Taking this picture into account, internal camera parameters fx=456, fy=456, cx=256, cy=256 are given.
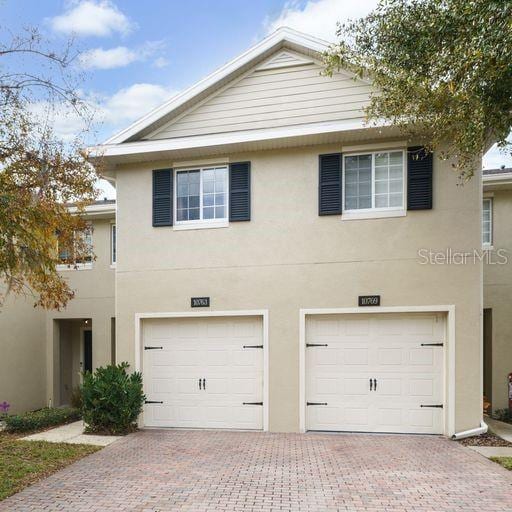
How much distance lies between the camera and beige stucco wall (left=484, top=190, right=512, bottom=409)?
12.1 metres

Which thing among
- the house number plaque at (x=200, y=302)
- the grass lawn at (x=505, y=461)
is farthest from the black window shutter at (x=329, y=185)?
the grass lawn at (x=505, y=461)

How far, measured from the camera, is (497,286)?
12266mm

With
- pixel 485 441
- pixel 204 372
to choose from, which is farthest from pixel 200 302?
pixel 485 441

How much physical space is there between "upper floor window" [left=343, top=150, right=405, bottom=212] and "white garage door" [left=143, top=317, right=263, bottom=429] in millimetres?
3393

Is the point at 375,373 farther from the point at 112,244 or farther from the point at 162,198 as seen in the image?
the point at 112,244

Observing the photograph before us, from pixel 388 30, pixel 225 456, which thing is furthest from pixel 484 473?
pixel 388 30

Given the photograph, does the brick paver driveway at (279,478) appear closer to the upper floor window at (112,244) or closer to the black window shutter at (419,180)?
the black window shutter at (419,180)

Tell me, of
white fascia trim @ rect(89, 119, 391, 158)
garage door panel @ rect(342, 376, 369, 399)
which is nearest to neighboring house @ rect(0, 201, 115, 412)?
white fascia trim @ rect(89, 119, 391, 158)

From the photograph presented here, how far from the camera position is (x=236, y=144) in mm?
9750

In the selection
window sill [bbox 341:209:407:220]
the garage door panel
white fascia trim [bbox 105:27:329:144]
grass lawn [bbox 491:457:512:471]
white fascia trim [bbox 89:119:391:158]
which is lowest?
grass lawn [bbox 491:457:512:471]

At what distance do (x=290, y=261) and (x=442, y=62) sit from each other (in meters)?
4.62

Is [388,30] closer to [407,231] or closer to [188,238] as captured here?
[407,231]

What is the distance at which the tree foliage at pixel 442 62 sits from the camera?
634 centimetres

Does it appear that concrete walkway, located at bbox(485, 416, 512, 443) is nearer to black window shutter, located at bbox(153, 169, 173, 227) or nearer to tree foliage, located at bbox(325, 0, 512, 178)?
tree foliage, located at bbox(325, 0, 512, 178)
